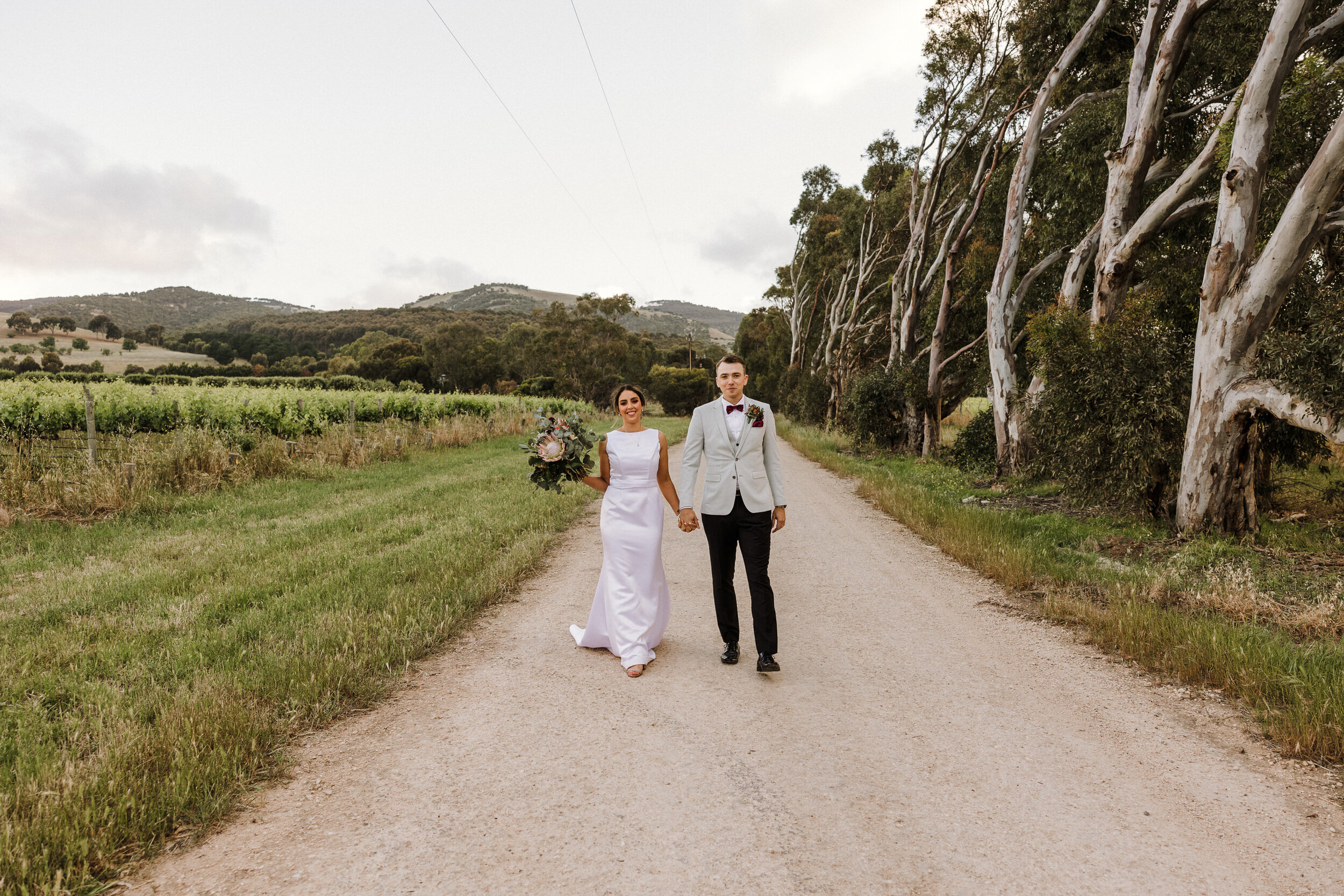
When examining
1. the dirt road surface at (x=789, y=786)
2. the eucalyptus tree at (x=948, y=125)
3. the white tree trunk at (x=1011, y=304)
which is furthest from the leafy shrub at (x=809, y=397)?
the dirt road surface at (x=789, y=786)

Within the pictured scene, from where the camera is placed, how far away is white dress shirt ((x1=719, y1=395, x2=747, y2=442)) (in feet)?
15.3

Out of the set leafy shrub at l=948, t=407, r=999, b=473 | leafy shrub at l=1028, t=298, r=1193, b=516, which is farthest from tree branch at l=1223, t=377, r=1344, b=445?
leafy shrub at l=948, t=407, r=999, b=473

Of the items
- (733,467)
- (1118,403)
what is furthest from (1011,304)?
(733,467)

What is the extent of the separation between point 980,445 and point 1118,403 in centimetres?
762

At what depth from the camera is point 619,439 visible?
16.2ft

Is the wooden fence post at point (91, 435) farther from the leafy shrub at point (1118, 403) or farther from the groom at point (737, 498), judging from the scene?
the leafy shrub at point (1118, 403)

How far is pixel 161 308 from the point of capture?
5477 inches

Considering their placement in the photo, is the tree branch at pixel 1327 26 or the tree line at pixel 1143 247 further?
the tree branch at pixel 1327 26

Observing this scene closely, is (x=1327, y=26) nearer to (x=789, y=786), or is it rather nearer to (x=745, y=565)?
(x=745, y=565)

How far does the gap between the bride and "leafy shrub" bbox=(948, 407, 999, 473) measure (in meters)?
12.6

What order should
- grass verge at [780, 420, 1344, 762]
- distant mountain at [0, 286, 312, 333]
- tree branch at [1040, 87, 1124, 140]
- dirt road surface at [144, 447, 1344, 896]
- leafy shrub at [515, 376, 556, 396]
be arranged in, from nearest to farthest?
dirt road surface at [144, 447, 1344, 896]
grass verge at [780, 420, 1344, 762]
tree branch at [1040, 87, 1124, 140]
leafy shrub at [515, 376, 556, 396]
distant mountain at [0, 286, 312, 333]

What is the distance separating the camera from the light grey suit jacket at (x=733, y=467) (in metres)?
4.59

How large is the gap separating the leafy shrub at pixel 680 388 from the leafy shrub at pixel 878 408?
46843mm

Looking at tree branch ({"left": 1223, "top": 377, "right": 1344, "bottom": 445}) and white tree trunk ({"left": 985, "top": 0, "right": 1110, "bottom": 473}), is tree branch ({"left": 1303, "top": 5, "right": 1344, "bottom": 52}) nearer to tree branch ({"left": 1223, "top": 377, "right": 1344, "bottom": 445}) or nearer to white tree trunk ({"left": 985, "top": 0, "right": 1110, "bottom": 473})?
tree branch ({"left": 1223, "top": 377, "right": 1344, "bottom": 445})
